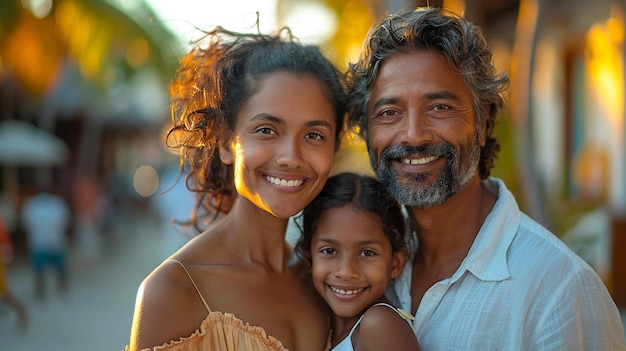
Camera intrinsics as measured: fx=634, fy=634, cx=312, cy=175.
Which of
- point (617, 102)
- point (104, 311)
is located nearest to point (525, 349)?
point (617, 102)

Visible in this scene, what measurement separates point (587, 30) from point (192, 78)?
27.5ft

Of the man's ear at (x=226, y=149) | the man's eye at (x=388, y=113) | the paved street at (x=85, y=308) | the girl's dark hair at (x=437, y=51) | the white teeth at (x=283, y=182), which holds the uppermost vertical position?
the girl's dark hair at (x=437, y=51)

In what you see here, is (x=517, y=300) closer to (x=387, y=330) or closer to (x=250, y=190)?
(x=387, y=330)

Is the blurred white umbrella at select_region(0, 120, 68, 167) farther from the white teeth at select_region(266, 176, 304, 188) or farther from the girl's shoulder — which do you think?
the girl's shoulder

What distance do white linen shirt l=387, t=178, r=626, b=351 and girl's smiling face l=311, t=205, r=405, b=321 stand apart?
25 cm

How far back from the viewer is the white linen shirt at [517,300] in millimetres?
2104

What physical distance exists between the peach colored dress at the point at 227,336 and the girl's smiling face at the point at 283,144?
43 centimetres

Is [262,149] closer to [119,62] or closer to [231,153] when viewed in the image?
[231,153]

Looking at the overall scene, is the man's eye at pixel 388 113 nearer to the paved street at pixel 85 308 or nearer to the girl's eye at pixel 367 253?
the girl's eye at pixel 367 253

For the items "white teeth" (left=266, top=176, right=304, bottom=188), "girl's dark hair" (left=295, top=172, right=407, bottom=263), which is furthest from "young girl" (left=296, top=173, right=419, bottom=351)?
"white teeth" (left=266, top=176, right=304, bottom=188)

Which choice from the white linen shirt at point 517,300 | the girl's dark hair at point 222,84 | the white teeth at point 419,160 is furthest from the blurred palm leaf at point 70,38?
the white linen shirt at point 517,300

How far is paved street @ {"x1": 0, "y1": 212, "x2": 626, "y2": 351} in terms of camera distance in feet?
25.3

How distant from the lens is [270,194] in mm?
2381

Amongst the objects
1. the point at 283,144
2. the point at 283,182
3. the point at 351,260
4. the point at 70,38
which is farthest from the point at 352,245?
the point at 70,38
